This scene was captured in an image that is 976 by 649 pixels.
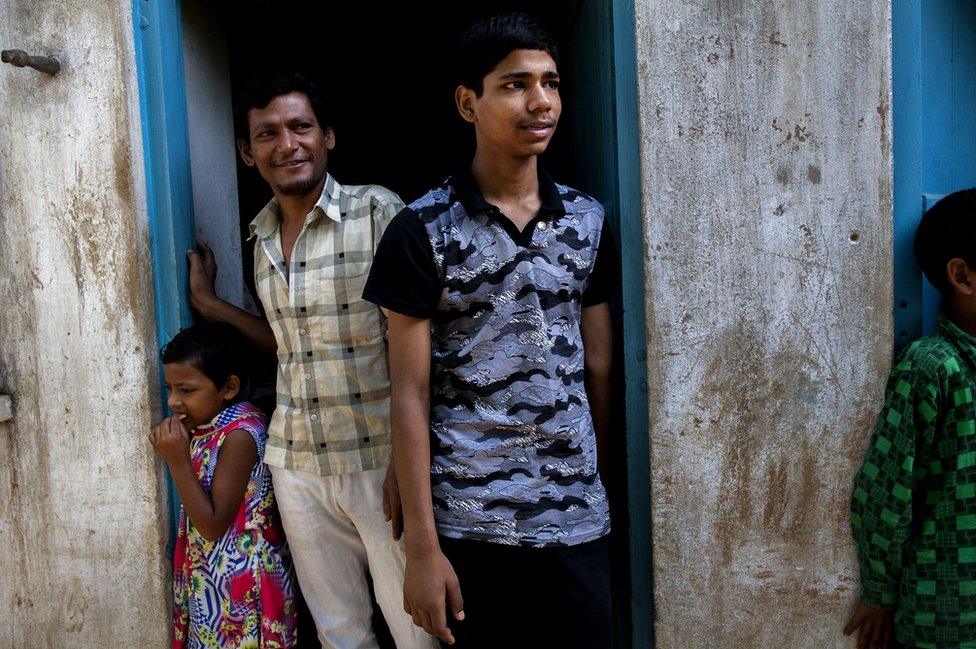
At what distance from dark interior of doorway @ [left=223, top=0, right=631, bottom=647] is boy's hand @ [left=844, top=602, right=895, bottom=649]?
1.90m

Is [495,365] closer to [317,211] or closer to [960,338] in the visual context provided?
[317,211]

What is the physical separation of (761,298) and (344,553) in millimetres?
1350

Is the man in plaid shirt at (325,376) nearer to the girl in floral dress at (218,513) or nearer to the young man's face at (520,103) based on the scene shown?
the girl in floral dress at (218,513)

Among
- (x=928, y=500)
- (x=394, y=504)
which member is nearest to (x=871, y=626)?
(x=928, y=500)

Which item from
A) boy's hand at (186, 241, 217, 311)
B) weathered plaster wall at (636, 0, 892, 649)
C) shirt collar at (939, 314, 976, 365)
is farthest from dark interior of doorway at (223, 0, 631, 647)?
shirt collar at (939, 314, 976, 365)

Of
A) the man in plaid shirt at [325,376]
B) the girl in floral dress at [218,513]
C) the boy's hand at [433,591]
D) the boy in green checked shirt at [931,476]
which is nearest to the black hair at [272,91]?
the man in plaid shirt at [325,376]

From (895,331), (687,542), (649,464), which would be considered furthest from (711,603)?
(895,331)

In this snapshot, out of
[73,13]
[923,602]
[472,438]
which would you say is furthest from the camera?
[73,13]

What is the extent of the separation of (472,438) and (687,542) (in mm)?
776

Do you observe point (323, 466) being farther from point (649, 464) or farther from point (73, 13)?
point (73, 13)

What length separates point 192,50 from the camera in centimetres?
265

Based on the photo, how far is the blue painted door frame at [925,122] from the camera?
217 centimetres

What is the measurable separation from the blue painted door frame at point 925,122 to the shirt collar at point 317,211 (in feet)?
5.03

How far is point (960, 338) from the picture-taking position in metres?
2.03
